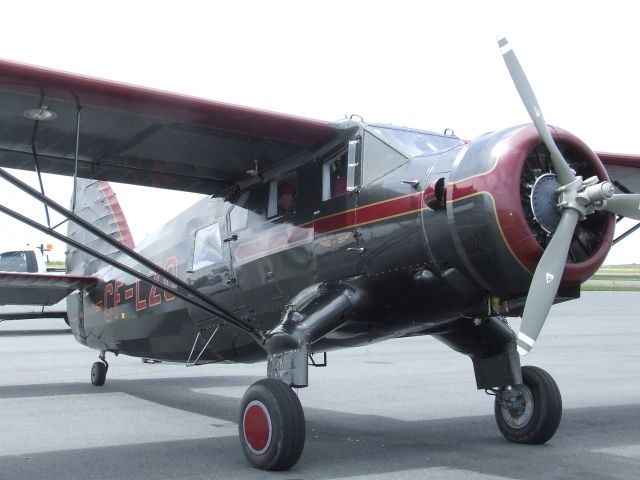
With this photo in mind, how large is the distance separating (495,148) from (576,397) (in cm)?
557

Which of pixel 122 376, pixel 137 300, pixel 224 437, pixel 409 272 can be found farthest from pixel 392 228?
pixel 122 376

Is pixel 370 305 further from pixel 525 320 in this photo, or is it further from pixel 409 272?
pixel 525 320

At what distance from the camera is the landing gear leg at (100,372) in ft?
36.9

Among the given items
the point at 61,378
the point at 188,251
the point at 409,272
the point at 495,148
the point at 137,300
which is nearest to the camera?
the point at 495,148

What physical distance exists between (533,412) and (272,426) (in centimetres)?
260

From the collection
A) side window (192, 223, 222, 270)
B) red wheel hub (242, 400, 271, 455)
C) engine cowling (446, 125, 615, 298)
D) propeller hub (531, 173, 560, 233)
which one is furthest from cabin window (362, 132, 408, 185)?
side window (192, 223, 222, 270)

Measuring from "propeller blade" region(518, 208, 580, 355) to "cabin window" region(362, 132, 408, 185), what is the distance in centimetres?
147

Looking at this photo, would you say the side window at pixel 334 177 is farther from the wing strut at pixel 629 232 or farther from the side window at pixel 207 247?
the wing strut at pixel 629 232

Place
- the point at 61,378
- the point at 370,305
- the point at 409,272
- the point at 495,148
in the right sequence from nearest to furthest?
the point at 495,148 → the point at 409,272 → the point at 370,305 → the point at 61,378

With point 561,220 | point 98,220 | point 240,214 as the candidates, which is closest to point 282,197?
point 240,214

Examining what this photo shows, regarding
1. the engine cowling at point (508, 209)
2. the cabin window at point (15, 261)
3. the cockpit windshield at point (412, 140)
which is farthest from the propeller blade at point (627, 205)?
the cabin window at point (15, 261)

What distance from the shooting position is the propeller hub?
5477 mm

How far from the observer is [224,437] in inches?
290

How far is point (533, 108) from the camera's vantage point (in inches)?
221
